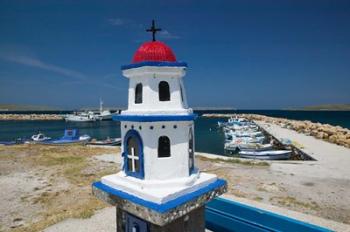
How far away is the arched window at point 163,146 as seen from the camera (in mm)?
5699

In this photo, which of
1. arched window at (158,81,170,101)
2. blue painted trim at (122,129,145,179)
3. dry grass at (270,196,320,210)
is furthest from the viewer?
dry grass at (270,196,320,210)

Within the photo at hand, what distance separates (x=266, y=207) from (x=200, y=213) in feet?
20.6

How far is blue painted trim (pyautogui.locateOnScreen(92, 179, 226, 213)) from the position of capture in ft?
16.4

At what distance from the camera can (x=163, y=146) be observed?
5.74m

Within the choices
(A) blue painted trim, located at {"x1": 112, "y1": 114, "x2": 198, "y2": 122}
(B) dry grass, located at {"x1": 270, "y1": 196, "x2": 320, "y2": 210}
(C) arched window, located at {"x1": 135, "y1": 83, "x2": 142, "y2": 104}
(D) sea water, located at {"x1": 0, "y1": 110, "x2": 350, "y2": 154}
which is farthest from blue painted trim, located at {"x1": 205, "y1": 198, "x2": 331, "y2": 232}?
(D) sea water, located at {"x1": 0, "y1": 110, "x2": 350, "y2": 154}

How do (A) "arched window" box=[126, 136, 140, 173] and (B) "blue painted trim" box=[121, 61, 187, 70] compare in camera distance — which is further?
(A) "arched window" box=[126, 136, 140, 173]

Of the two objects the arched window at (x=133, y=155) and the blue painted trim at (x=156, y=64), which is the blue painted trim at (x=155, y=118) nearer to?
the arched window at (x=133, y=155)

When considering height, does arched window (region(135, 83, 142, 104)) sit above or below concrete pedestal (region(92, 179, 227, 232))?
above

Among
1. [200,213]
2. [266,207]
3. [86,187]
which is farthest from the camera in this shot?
[86,187]

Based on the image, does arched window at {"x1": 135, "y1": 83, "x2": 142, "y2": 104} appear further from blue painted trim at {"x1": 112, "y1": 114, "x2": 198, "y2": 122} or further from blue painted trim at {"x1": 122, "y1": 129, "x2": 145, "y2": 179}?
blue painted trim at {"x1": 122, "y1": 129, "x2": 145, "y2": 179}

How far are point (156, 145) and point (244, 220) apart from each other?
4794 mm

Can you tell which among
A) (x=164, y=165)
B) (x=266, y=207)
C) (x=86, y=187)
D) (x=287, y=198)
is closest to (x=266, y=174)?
(x=287, y=198)

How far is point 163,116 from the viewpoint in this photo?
5516 millimetres

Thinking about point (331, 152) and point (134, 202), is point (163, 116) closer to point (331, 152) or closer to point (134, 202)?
point (134, 202)
